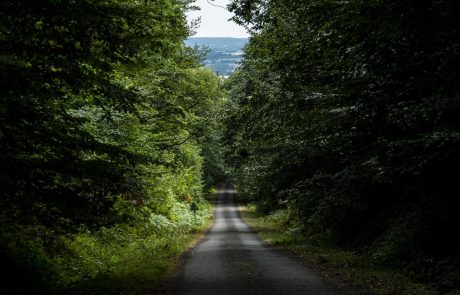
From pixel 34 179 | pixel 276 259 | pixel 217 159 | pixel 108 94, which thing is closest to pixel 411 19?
pixel 108 94

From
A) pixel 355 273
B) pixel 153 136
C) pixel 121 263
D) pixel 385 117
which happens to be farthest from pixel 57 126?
pixel 153 136

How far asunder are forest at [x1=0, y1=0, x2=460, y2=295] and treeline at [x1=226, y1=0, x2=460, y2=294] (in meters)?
0.04

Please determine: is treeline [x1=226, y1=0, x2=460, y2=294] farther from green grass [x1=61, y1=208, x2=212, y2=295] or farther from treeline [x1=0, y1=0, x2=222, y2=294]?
green grass [x1=61, y1=208, x2=212, y2=295]

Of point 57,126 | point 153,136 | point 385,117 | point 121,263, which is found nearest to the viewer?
point 57,126

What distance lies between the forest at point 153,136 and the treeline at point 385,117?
4 cm

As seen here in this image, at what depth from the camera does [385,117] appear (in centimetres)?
1004

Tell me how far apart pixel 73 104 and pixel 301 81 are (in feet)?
34.0

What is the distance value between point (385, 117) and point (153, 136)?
10.6 m

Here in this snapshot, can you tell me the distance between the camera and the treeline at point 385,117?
886cm

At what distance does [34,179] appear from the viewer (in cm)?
755

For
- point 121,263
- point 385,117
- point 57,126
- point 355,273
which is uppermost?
point 385,117

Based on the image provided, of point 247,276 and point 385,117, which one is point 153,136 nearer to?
point 247,276

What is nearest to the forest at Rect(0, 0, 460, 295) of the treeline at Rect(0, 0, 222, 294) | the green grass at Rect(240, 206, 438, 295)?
the treeline at Rect(0, 0, 222, 294)

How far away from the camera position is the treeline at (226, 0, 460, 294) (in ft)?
29.1
